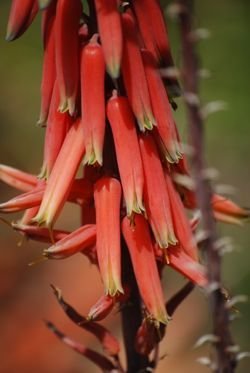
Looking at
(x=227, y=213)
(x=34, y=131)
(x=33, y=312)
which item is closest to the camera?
(x=227, y=213)

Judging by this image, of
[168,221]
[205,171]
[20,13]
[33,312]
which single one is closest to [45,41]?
[20,13]

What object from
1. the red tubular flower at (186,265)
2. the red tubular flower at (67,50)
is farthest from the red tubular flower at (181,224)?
the red tubular flower at (67,50)

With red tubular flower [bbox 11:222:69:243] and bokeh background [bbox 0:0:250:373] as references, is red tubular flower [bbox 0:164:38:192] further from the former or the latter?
bokeh background [bbox 0:0:250:373]

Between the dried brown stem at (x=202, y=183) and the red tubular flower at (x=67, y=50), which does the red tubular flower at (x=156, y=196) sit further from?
the dried brown stem at (x=202, y=183)

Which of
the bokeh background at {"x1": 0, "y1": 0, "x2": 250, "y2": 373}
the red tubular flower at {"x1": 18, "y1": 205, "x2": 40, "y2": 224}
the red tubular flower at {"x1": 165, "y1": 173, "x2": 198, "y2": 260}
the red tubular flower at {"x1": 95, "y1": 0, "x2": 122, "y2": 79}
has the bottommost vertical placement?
the bokeh background at {"x1": 0, "y1": 0, "x2": 250, "y2": 373}

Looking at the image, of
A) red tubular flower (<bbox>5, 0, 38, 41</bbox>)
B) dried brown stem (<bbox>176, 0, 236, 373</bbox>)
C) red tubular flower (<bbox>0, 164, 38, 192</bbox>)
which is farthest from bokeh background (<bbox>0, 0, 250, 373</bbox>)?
dried brown stem (<bbox>176, 0, 236, 373</bbox>)

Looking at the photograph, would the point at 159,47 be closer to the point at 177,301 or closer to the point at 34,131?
the point at 177,301

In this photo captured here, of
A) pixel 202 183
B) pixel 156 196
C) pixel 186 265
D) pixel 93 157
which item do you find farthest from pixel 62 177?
pixel 202 183
